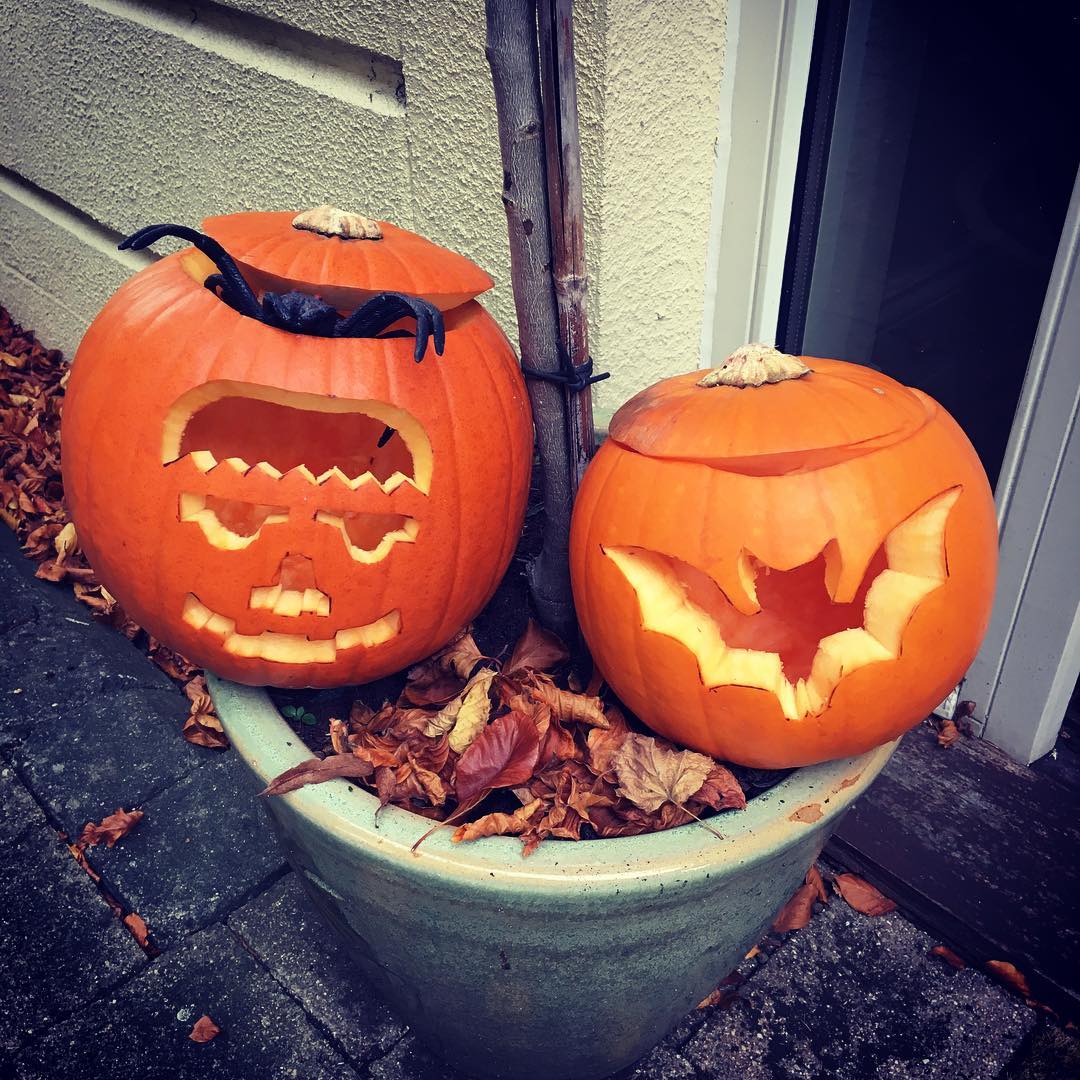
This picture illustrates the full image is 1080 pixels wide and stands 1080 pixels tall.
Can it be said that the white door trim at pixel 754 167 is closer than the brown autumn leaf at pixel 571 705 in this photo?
No

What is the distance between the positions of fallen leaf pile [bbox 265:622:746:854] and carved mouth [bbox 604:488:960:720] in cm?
18

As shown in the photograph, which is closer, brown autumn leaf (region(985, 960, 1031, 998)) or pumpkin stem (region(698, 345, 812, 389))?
pumpkin stem (region(698, 345, 812, 389))

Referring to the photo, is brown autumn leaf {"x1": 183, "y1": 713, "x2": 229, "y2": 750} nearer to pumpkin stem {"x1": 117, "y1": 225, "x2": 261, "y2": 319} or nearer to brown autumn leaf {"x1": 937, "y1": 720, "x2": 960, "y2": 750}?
pumpkin stem {"x1": 117, "y1": 225, "x2": 261, "y2": 319}

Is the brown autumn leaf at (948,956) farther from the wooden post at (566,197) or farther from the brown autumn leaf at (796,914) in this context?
the wooden post at (566,197)

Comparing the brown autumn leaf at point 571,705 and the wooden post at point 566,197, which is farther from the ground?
the wooden post at point 566,197

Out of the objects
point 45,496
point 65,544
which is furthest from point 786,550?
point 45,496

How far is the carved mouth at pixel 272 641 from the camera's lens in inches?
56.9

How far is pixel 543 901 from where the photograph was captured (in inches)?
47.5

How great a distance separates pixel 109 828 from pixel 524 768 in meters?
1.45

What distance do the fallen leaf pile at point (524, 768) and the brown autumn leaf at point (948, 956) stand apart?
1.02 meters

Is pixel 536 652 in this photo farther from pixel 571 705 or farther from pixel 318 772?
pixel 318 772

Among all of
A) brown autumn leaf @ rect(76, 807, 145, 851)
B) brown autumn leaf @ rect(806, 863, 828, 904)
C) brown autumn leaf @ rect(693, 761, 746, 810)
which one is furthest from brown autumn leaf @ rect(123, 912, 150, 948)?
brown autumn leaf @ rect(806, 863, 828, 904)

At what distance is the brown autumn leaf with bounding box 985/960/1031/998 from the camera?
6.30ft

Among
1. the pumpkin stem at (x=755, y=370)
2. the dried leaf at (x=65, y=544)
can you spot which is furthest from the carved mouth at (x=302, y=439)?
the dried leaf at (x=65, y=544)
